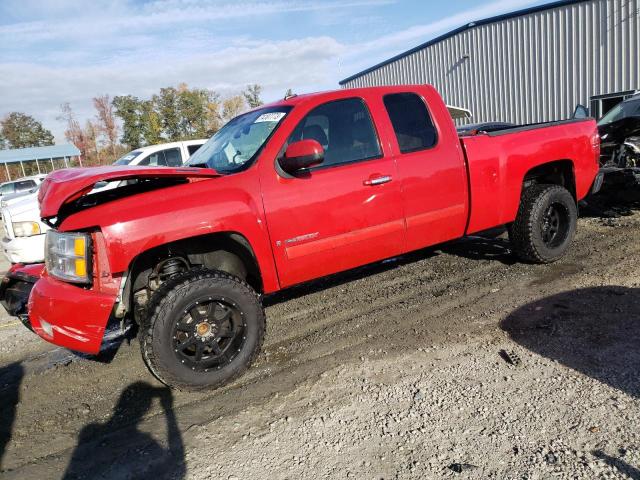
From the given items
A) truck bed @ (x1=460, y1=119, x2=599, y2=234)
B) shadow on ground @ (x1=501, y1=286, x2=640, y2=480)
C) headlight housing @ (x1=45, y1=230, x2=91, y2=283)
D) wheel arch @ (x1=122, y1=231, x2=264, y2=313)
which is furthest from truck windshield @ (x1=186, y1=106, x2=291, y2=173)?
shadow on ground @ (x1=501, y1=286, x2=640, y2=480)

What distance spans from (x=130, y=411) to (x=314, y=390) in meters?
1.23

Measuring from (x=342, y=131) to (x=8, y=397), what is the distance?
3.34m

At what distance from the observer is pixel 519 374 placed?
3.14 metres

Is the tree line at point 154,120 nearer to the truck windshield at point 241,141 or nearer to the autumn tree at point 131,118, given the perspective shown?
the autumn tree at point 131,118

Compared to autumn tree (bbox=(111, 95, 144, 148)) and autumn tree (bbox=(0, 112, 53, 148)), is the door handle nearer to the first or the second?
autumn tree (bbox=(111, 95, 144, 148))

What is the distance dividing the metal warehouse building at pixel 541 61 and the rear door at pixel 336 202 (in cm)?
1373

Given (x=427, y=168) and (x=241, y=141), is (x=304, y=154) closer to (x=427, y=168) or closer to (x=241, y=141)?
(x=241, y=141)

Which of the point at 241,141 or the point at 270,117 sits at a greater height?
the point at 270,117

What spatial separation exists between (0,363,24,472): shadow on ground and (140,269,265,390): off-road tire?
0.98 metres

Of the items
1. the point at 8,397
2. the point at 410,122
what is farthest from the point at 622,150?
the point at 8,397

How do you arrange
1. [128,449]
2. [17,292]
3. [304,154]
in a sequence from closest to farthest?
[128,449]
[304,154]
[17,292]

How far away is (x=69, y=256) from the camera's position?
314 centimetres

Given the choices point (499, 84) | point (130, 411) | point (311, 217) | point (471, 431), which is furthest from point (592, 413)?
point (499, 84)

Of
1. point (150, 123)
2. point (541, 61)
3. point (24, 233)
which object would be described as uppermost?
point (150, 123)
